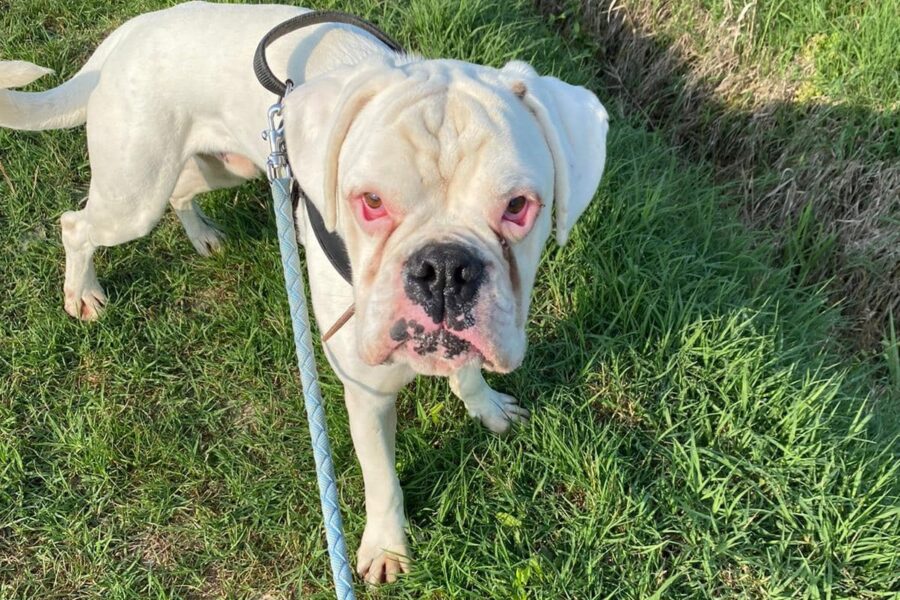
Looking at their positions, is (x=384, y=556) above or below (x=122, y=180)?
below

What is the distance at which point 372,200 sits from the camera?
1.83m

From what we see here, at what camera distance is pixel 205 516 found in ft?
9.25

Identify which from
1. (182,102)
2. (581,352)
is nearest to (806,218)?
(581,352)

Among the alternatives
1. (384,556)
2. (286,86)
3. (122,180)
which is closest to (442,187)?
(286,86)

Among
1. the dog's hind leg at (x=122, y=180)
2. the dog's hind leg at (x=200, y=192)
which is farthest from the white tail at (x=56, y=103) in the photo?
the dog's hind leg at (x=200, y=192)

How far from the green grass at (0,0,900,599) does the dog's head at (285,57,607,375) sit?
101cm

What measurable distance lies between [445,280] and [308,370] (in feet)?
2.02

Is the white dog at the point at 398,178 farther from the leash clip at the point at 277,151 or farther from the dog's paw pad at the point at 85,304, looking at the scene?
the dog's paw pad at the point at 85,304

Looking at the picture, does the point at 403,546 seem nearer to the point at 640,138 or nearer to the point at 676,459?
the point at 676,459

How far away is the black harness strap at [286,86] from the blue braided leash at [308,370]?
73 mm

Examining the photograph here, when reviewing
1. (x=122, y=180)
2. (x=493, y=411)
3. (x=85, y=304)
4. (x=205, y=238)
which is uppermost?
(x=122, y=180)

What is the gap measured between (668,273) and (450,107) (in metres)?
1.66

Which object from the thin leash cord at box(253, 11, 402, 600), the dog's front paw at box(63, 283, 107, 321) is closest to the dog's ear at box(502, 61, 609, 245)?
the thin leash cord at box(253, 11, 402, 600)

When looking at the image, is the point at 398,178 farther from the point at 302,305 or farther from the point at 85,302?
the point at 85,302
